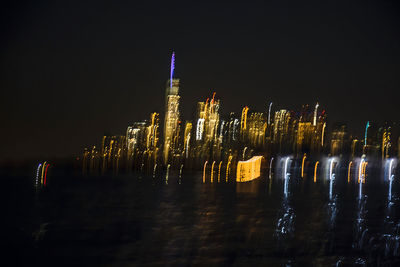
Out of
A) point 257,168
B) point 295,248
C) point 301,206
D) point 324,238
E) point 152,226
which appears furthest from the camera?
point 257,168

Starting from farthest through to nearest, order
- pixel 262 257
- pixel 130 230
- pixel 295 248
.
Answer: pixel 130 230 → pixel 295 248 → pixel 262 257

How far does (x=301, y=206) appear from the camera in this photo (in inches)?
1325

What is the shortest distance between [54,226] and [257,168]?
78.8 meters

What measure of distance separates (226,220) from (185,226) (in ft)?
9.37

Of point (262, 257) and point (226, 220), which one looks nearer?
point (262, 257)

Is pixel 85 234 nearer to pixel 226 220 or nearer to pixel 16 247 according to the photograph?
pixel 16 247

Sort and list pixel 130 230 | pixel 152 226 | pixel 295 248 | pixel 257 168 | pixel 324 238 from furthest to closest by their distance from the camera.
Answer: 1. pixel 257 168
2. pixel 152 226
3. pixel 130 230
4. pixel 324 238
5. pixel 295 248

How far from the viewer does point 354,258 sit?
1683 centimetres

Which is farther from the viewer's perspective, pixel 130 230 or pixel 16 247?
pixel 130 230

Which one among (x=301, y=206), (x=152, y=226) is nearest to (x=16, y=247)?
(x=152, y=226)

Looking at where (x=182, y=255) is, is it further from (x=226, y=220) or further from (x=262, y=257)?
(x=226, y=220)

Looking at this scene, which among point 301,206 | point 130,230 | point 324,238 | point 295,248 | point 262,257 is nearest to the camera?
point 262,257

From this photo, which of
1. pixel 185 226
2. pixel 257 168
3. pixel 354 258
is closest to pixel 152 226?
pixel 185 226

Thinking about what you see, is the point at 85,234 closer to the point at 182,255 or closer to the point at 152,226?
the point at 152,226
